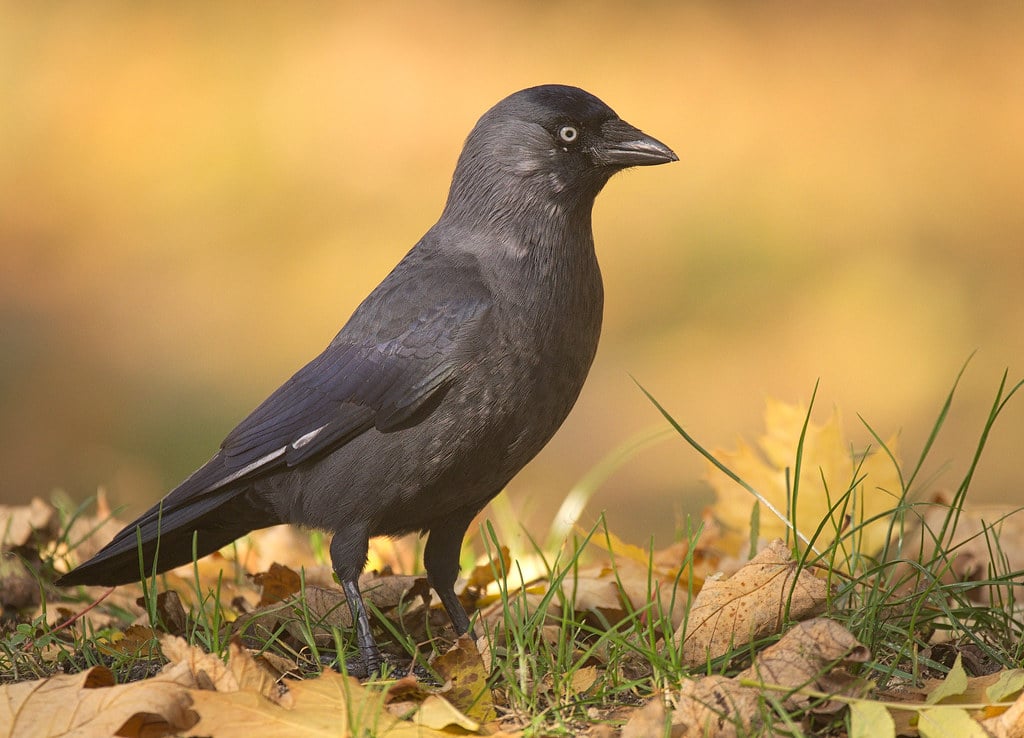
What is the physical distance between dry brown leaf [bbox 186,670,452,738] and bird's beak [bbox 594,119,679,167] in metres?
2.04

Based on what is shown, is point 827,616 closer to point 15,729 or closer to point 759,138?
point 15,729

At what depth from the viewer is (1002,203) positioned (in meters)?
10.2

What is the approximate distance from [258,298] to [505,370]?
6669 mm

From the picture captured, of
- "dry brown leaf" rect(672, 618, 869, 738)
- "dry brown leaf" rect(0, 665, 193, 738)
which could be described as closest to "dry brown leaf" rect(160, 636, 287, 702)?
"dry brown leaf" rect(0, 665, 193, 738)

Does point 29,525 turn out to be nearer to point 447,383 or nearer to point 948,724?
point 447,383

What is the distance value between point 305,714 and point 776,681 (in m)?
1.05

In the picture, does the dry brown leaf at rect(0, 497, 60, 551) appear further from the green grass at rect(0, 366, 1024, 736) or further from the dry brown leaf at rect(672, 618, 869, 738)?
the dry brown leaf at rect(672, 618, 869, 738)

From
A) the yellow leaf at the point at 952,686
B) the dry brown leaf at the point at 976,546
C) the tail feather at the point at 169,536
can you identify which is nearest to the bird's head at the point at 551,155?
the tail feather at the point at 169,536

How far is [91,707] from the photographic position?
8.65ft

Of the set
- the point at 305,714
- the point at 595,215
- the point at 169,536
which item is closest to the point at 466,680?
the point at 305,714

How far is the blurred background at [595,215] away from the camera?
26.6 ft

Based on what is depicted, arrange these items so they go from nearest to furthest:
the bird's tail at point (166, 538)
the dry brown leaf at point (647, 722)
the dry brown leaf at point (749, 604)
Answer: the dry brown leaf at point (647, 722) → the dry brown leaf at point (749, 604) → the bird's tail at point (166, 538)

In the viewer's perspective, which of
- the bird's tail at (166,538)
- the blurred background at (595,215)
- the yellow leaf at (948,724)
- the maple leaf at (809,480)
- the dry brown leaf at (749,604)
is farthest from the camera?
the blurred background at (595,215)

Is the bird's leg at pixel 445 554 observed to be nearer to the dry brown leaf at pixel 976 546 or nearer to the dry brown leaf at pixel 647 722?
the dry brown leaf at pixel 647 722
